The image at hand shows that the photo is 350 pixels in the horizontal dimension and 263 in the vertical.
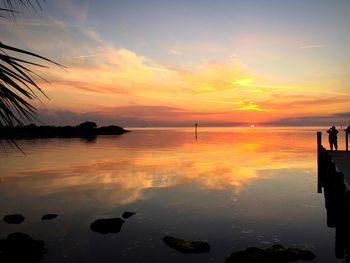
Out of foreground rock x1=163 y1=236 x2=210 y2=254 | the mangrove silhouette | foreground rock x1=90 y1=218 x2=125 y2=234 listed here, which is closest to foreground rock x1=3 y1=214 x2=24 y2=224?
foreground rock x1=90 y1=218 x2=125 y2=234

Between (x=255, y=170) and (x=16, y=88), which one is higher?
(x=16, y=88)

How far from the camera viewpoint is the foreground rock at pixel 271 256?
1070cm

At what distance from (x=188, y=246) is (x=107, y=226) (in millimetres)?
4686

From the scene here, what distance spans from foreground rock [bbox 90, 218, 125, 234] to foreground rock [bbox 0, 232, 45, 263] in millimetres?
2905

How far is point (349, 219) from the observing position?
9.19 m

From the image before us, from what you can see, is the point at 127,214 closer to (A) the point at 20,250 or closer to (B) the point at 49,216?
(B) the point at 49,216

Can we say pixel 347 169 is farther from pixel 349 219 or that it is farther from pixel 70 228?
pixel 70 228

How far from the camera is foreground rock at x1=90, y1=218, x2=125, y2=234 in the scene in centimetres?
1480

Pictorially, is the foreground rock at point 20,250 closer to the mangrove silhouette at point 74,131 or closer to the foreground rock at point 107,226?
the foreground rock at point 107,226

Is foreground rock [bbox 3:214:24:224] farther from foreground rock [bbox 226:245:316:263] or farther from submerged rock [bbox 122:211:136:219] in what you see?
foreground rock [bbox 226:245:316:263]

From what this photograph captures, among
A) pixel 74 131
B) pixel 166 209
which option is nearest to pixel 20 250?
pixel 166 209

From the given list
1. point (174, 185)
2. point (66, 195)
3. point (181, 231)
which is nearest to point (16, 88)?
point (181, 231)

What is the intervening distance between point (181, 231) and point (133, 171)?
66.9 feet

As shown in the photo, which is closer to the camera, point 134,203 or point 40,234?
point 40,234
